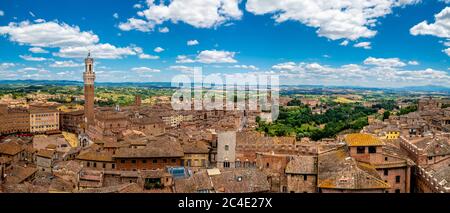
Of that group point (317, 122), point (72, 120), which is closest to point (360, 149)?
point (72, 120)

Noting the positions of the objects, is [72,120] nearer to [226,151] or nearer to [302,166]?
[226,151]

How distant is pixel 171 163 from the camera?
52.9 feet

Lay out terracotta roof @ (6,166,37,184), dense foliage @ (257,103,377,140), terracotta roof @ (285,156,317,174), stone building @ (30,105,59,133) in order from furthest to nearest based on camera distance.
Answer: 1. stone building @ (30,105,59,133)
2. dense foliage @ (257,103,377,140)
3. terracotta roof @ (6,166,37,184)
4. terracotta roof @ (285,156,317,174)

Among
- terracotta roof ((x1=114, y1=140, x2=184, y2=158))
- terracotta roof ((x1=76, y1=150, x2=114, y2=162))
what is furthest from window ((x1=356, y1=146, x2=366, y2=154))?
terracotta roof ((x1=76, y1=150, x2=114, y2=162))

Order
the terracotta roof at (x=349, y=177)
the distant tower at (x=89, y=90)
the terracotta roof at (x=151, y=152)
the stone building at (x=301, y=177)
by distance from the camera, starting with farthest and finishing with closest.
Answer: the distant tower at (x=89, y=90) → the terracotta roof at (x=151, y=152) → the stone building at (x=301, y=177) → the terracotta roof at (x=349, y=177)

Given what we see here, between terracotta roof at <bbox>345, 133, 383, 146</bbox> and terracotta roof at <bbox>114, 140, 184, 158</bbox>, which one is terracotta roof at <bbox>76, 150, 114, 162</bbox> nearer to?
terracotta roof at <bbox>114, 140, 184, 158</bbox>

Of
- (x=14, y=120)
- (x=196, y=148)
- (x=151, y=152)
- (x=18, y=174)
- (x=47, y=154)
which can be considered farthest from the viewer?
(x=14, y=120)

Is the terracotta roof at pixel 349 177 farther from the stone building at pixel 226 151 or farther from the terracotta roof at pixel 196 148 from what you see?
the terracotta roof at pixel 196 148

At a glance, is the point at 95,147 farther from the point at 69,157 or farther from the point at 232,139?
the point at 232,139

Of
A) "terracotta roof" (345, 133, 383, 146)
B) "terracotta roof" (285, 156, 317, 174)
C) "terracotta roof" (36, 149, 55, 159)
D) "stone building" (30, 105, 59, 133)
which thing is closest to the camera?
"terracotta roof" (285, 156, 317, 174)

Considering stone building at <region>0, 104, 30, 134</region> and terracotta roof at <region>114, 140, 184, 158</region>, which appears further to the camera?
stone building at <region>0, 104, 30, 134</region>

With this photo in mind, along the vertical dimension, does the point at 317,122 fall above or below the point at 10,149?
below

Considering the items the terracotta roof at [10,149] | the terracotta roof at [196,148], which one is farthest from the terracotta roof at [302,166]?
the terracotta roof at [10,149]

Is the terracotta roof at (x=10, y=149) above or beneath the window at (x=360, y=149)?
beneath
